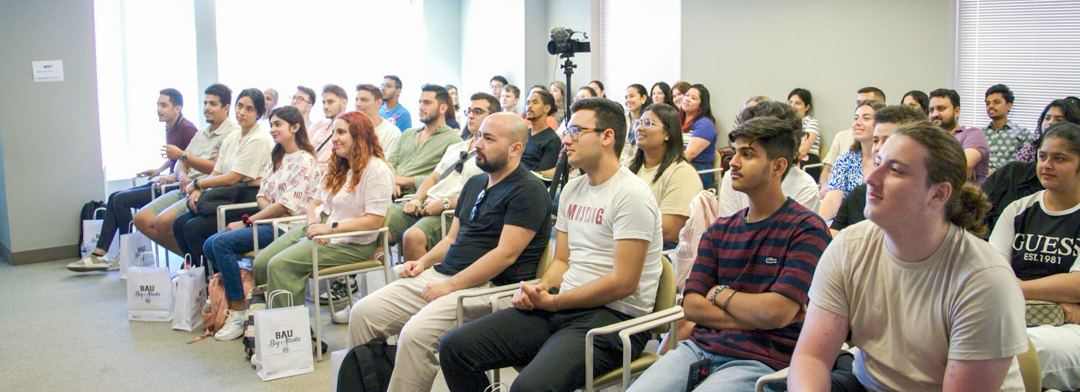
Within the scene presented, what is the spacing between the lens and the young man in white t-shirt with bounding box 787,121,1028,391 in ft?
4.14

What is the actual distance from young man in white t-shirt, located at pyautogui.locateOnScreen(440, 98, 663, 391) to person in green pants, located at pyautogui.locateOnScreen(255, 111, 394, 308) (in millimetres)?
1341

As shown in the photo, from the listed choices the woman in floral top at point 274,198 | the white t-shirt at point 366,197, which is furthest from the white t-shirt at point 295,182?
the white t-shirt at point 366,197

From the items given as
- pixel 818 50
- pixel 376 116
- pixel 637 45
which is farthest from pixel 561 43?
pixel 637 45

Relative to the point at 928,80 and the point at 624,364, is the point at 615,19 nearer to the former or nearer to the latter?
the point at 928,80

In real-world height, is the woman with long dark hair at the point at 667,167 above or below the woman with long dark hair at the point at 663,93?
below

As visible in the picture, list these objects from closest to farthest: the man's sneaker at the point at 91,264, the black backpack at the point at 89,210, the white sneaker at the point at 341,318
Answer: the white sneaker at the point at 341,318
the man's sneaker at the point at 91,264
the black backpack at the point at 89,210

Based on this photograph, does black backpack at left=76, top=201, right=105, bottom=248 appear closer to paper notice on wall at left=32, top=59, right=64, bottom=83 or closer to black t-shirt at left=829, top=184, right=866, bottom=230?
paper notice on wall at left=32, top=59, right=64, bottom=83

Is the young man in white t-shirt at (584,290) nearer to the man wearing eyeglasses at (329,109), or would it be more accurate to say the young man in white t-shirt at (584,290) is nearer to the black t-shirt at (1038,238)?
the black t-shirt at (1038,238)

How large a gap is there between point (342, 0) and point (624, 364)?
7.31 metres

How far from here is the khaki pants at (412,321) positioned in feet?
7.84

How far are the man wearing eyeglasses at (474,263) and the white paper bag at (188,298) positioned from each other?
58.3 inches

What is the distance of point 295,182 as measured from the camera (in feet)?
13.1

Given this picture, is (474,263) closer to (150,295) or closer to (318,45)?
(150,295)

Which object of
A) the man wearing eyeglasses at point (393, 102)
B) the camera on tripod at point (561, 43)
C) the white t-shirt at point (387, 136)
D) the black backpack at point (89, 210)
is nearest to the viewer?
the white t-shirt at point (387, 136)
